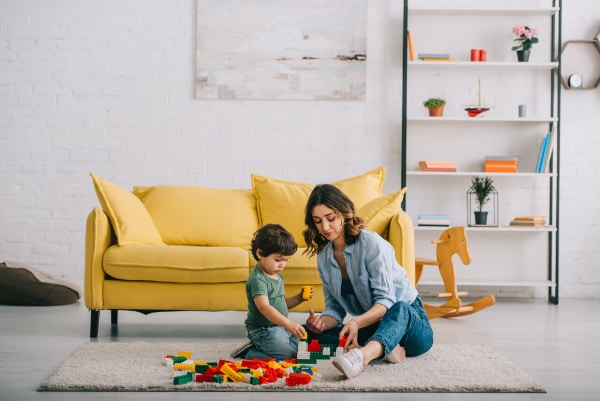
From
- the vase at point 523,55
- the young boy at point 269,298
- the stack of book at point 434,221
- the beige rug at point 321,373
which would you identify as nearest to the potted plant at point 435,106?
the vase at point 523,55

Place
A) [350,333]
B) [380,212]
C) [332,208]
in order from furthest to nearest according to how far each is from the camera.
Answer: [380,212] < [332,208] < [350,333]

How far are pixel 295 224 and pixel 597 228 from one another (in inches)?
97.9

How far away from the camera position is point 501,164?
17.5 feet

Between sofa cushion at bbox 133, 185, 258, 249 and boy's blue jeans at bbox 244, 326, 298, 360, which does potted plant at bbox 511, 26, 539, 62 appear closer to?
sofa cushion at bbox 133, 185, 258, 249

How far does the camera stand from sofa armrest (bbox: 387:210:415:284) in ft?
12.1

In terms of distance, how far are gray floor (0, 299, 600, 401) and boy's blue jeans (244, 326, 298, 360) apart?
44cm

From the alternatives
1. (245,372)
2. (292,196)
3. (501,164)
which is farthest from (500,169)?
(245,372)

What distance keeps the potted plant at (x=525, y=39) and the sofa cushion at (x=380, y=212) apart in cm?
200

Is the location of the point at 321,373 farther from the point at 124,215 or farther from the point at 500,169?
the point at 500,169

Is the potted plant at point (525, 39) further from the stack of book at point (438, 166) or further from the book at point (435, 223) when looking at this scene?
the book at point (435, 223)

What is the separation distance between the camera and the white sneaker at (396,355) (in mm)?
2954

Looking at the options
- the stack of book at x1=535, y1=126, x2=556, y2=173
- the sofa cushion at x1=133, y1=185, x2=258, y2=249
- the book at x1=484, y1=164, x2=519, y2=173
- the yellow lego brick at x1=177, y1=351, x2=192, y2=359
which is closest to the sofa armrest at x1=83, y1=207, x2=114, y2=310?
the sofa cushion at x1=133, y1=185, x2=258, y2=249

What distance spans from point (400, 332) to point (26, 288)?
9.16ft

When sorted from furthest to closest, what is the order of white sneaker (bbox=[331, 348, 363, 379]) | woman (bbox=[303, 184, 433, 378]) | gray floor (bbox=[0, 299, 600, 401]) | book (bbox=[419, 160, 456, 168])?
book (bbox=[419, 160, 456, 168]) < woman (bbox=[303, 184, 433, 378]) < white sneaker (bbox=[331, 348, 363, 379]) < gray floor (bbox=[0, 299, 600, 401])
